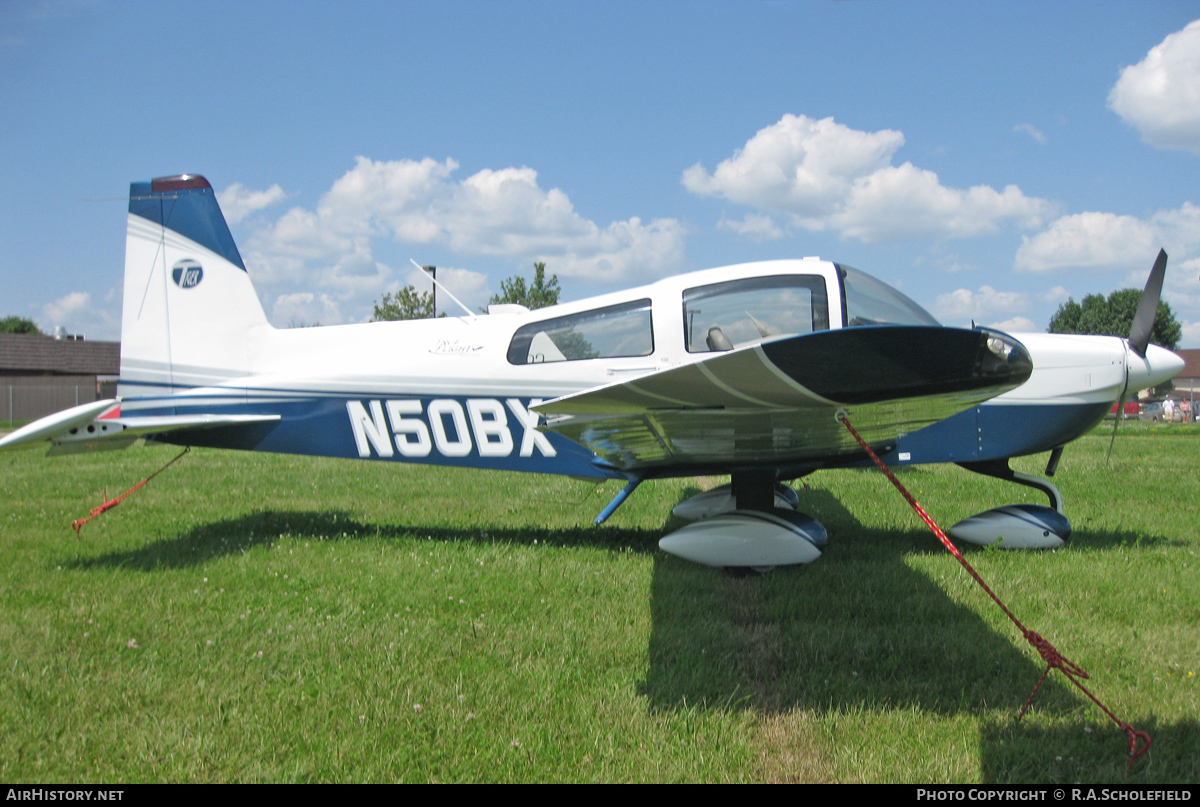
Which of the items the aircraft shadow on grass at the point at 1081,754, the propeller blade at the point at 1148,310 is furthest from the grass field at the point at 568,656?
the propeller blade at the point at 1148,310

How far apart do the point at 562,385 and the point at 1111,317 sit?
7149 cm

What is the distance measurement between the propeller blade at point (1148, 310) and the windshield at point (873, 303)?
1.65m

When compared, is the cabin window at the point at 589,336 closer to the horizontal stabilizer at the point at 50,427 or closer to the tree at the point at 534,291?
the horizontal stabilizer at the point at 50,427

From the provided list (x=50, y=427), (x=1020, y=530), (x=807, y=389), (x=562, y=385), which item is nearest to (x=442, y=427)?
(x=562, y=385)

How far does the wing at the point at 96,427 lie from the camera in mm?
4086

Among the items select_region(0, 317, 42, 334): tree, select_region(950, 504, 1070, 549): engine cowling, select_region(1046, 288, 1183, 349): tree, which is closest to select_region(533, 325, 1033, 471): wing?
A: select_region(950, 504, 1070, 549): engine cowling

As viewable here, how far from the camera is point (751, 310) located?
4852mm

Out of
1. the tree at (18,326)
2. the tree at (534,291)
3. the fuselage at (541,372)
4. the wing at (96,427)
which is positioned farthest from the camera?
the tree at (18,326)

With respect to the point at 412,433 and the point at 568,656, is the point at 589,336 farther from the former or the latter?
the point at 568,656

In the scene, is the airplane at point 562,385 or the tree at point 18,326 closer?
the airplane at point 562,385

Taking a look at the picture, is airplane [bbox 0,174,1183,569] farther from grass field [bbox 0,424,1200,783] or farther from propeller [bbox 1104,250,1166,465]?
grass field [bbox 0,424,1200,783]

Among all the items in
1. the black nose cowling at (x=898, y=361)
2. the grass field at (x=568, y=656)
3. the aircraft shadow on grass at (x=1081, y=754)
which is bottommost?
the aircraft shadow on grass at (x=1081, y=754)

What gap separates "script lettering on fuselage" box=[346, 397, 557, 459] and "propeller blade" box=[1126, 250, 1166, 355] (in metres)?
4.54

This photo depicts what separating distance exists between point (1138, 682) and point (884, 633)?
1.07 meters
